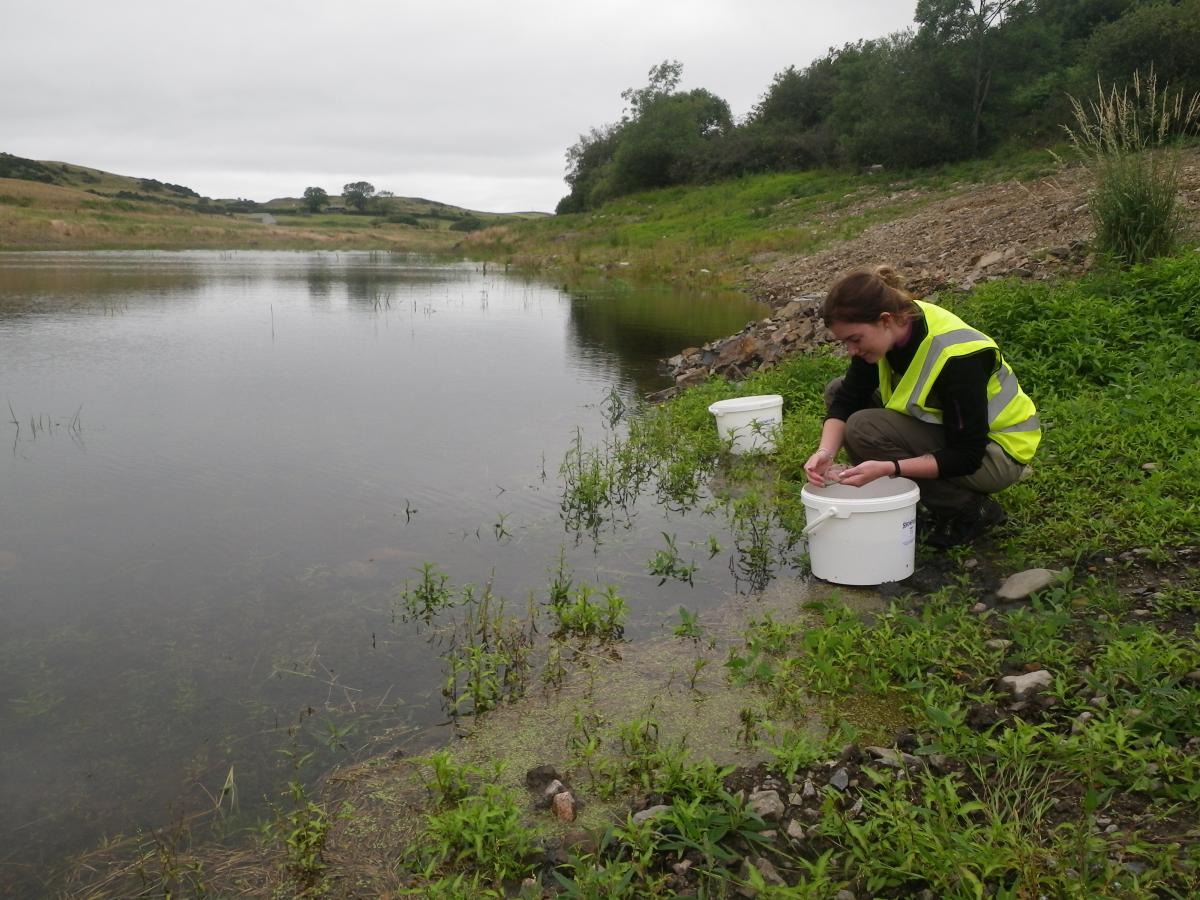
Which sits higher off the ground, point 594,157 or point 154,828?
point 594,157

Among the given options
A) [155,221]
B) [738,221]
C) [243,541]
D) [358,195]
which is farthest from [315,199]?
[243,541]

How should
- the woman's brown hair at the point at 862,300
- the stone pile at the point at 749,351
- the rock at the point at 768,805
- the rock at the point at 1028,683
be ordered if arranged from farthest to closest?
the stone pile at the point at 749,351, the woman's brown hair at the point at 862,300, the rock at the point at 1028,683, the rock at the point at 768,805

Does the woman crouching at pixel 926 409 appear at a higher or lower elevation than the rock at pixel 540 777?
higher

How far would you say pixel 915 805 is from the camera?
244 cm

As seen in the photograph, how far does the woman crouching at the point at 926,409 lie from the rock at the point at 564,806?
6.40 ft

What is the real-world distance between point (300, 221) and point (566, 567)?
74220 mm

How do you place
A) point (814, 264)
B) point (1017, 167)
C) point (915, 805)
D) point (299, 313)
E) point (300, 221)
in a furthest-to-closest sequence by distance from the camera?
point (300, 221) → point (1017, 167) → point (814, 264) → point (299, 313) → point (915, 805)

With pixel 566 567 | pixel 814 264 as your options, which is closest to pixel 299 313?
pixel 814 264

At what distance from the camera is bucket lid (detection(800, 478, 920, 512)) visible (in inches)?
151

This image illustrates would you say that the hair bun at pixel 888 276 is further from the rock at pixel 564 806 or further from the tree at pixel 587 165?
the tree at pixel 587 165

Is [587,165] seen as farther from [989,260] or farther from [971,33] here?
Result: [989,260]

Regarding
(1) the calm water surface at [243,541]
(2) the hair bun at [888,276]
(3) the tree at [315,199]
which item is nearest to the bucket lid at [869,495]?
(1) the calm water surface at [243,541]

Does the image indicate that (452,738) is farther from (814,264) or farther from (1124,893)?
(814,264)

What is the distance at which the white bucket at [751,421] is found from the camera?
6.36 meters
